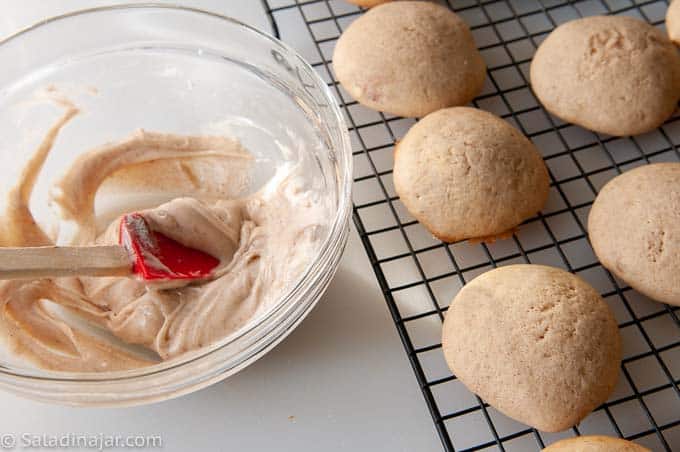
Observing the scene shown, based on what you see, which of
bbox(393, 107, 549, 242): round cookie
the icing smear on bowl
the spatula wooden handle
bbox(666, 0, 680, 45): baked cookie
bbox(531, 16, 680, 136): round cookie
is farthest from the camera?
bbox(666, 0, 680, 45): baked cookie

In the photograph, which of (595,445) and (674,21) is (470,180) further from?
(674,21)

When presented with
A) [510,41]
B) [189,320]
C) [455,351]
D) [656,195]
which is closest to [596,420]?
[455,351]

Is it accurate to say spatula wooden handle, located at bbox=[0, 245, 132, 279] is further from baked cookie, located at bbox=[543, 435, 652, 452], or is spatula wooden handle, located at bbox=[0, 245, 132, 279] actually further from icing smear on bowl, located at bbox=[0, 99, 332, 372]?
baked cookie, located at bbox=[543, 435, 652, 452]

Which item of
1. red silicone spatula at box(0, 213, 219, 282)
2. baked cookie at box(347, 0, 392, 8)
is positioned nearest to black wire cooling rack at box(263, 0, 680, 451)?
baked cookie at box(347, 0, 392, 8)

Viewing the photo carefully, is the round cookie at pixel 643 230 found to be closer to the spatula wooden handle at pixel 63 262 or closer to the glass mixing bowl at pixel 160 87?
the glass mixing bowl at pixel 160 87

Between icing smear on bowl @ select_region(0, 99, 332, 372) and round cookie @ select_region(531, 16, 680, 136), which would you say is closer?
icing smear on bowl @ select_region(0, 99, 332, 372)

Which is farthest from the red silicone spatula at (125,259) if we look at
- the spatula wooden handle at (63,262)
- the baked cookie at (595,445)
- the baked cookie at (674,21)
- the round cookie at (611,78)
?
the baked cookie at (674,21)

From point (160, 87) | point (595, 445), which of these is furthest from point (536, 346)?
point (160, 87)
